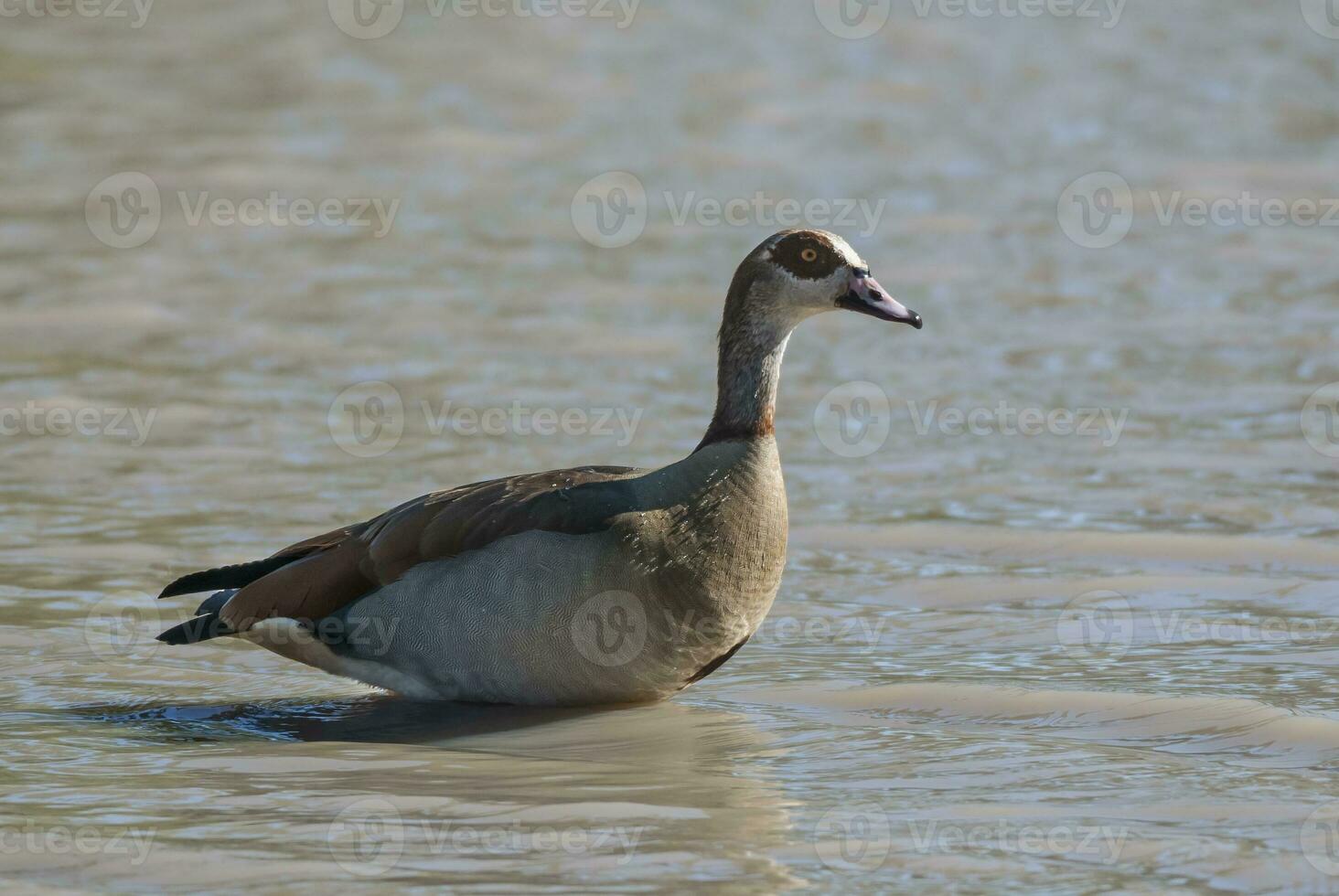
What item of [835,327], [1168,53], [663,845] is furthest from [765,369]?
[1168,53]

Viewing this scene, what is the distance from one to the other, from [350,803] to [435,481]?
14.3ft

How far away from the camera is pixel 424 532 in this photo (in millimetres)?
7484

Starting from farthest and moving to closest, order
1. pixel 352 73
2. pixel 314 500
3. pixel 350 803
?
pixel 352 73 < pixel 314 500 < pixel 350 803

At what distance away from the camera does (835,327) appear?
14.2 metres

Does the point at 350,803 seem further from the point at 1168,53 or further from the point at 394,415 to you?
the point at 1168,53
